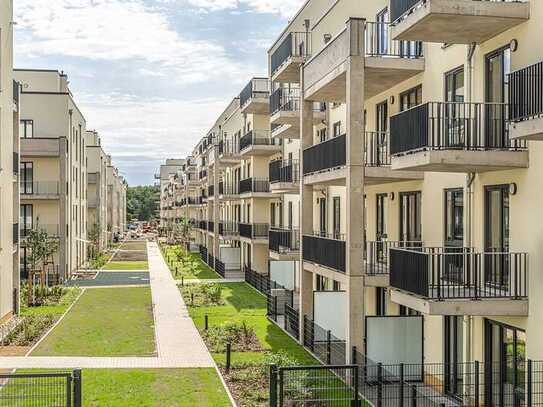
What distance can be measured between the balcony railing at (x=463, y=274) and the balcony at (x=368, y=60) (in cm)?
498

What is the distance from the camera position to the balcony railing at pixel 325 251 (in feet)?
61.9

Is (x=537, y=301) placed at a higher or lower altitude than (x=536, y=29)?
lower

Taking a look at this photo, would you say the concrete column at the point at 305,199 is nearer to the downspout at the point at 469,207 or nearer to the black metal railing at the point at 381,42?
the black metal railing at the point at 381,42

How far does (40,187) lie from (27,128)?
3.87 m

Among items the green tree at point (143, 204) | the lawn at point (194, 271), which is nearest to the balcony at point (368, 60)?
the lawn at point (194, 271)

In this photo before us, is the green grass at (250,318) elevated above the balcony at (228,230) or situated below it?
below

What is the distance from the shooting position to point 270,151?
41312 millimetres

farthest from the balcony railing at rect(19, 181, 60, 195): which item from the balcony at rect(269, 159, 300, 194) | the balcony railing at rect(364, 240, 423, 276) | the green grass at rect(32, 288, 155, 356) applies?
the balcony railing at rect(364, 240, 423, 276)

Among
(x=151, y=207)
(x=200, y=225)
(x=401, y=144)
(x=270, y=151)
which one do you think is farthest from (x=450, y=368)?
(x=151, y=207)

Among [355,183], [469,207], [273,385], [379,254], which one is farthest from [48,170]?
[273,385]

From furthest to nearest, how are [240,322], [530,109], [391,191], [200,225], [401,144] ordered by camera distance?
[200,225] < [240,322] < [391,191] < [401,144] < [530,109]

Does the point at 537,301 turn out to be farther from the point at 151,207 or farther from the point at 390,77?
the point at 151,207

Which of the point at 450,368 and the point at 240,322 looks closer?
the point at 450,368

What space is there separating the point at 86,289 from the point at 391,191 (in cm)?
2428
